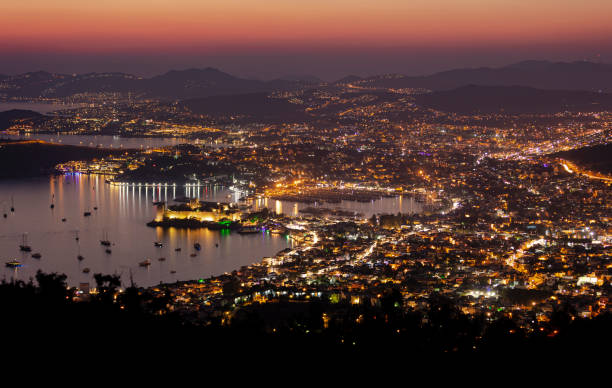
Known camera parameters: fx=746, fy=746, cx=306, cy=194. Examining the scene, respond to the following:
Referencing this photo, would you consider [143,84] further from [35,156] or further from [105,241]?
[105,241]

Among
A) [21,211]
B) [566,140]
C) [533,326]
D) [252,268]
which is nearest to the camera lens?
[533,326]

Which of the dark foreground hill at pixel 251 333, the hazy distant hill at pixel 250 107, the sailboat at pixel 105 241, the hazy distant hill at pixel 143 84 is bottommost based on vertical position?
the sailboat at pixel 105 241

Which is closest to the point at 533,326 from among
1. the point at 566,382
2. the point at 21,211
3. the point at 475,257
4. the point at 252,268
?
the point at 566,382

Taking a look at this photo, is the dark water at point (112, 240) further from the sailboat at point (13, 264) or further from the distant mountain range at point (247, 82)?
the distant mountain range at point (247, 82)

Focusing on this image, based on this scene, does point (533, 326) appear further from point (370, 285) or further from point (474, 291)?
point (370, 285)

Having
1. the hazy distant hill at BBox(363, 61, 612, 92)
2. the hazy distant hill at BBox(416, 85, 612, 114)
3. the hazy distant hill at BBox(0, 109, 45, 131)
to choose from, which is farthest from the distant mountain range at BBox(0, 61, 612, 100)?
the hazy distant hill at BBox(0, 109, 45, 131)

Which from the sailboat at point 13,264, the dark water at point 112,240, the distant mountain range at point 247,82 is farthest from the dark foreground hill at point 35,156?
the distant mountain range at point 247,82
